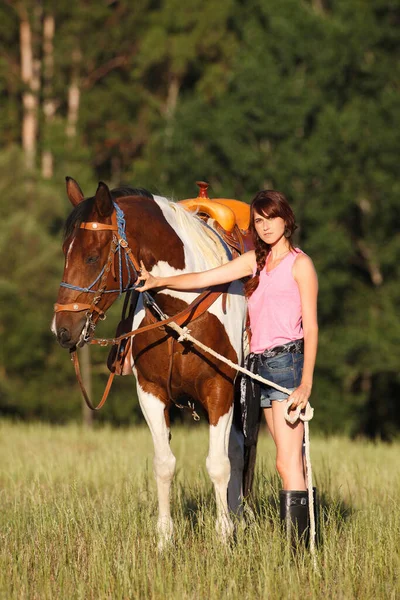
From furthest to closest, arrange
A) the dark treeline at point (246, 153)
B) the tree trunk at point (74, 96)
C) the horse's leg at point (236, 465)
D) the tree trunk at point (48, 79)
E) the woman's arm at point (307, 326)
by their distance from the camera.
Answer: the tree trunk at point (74, 96)
the tree trunk at point (48, 79)
the dark treeline at point (246, 153)
the horse's leg at point (236, 465)
the woman's arm at point (307, 326)

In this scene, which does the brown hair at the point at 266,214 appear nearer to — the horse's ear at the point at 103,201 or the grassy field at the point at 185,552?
the horse's ear at the point at 103,201

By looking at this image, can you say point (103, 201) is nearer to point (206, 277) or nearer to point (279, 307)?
point (206, 277)

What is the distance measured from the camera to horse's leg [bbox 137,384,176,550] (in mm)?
5672

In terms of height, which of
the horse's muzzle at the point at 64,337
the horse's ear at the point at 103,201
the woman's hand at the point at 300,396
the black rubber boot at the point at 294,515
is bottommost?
the black rubber boot at the point at 294,515

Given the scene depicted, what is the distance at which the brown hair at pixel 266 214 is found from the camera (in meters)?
5.00

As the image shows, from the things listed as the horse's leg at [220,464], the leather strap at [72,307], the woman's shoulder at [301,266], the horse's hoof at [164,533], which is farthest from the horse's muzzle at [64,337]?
the horse's hoof at [164,533]

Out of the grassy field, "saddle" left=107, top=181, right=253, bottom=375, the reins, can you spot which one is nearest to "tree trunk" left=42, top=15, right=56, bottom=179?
the grassy field

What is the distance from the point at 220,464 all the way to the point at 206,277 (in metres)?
1.13

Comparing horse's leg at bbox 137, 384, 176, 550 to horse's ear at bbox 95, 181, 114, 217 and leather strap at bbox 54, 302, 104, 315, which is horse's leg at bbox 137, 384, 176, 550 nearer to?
leather strap at bbox 54, 302, 104, 315

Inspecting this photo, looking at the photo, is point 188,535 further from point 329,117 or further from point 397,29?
point 397,29

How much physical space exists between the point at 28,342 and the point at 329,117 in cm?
857

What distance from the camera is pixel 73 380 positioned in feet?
75.3

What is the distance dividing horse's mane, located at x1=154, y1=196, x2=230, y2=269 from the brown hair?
575mm

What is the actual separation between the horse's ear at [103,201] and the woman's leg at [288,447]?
1311 mm
